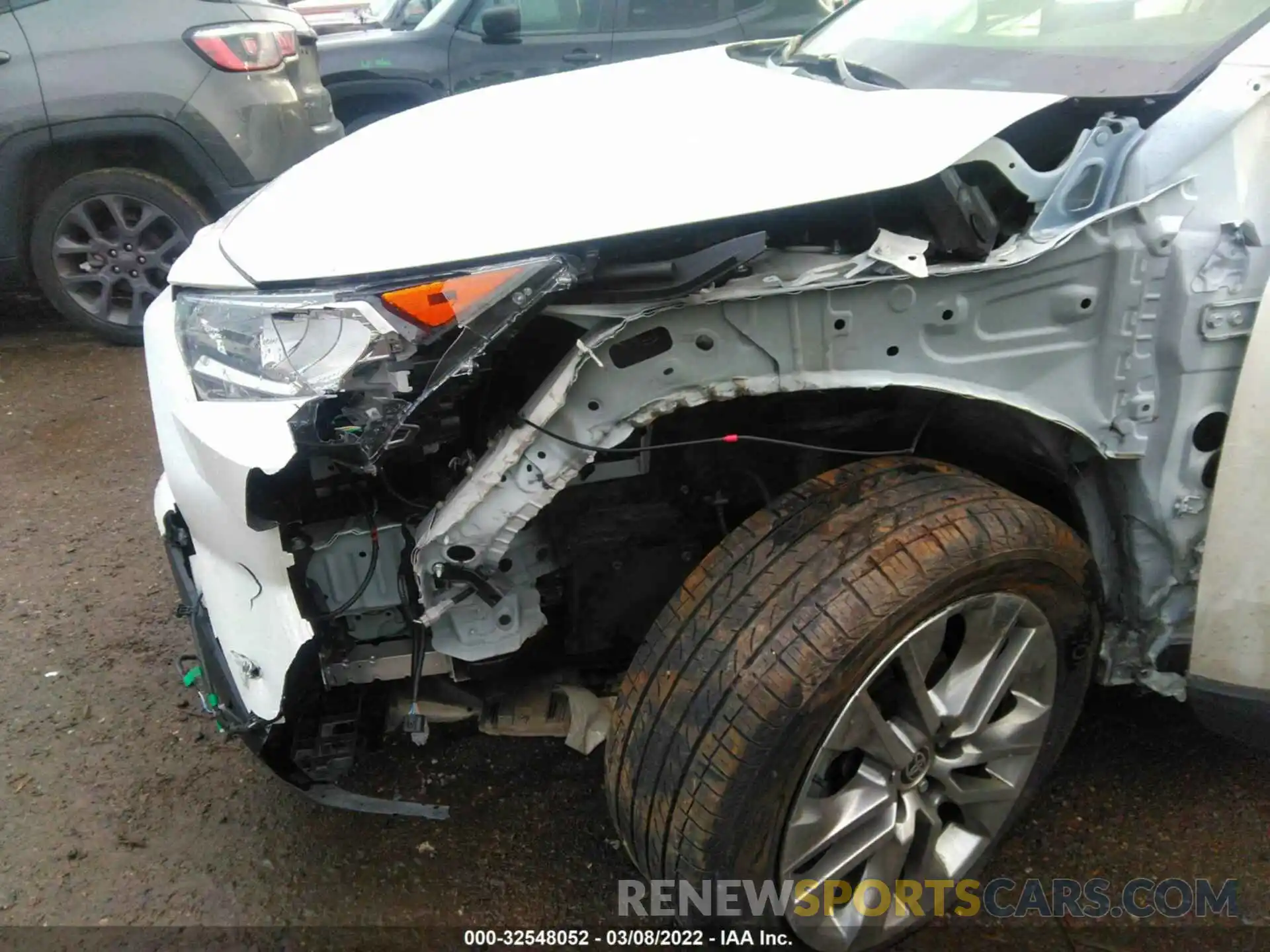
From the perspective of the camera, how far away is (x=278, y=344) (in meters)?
1.55

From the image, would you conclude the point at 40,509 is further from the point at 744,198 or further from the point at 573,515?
the point at 744,198

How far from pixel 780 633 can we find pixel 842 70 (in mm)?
1372

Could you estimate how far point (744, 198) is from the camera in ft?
4.93

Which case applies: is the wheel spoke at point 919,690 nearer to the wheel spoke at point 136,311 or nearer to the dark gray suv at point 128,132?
the dark gray suv at point 128,132

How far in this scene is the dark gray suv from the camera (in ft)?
14.1

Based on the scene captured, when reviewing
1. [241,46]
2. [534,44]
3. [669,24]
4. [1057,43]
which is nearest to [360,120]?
[534,44]

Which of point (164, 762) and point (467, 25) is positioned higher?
point (467, 25)

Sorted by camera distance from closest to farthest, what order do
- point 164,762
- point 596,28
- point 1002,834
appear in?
point 1002,834, point 164,762, point 596,28

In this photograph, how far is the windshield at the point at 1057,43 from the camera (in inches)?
70.9

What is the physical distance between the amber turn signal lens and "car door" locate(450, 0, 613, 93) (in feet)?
16.3

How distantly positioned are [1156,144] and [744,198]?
2.38 feet

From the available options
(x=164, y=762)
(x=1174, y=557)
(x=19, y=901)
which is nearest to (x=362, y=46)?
(x=164, y=762)

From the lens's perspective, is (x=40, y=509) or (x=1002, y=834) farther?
(x=40, y=509)

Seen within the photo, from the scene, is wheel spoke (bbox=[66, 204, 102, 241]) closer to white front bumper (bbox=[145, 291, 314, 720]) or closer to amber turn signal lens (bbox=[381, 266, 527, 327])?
white front bumper (bbox=[145, 291, 314, 720])
